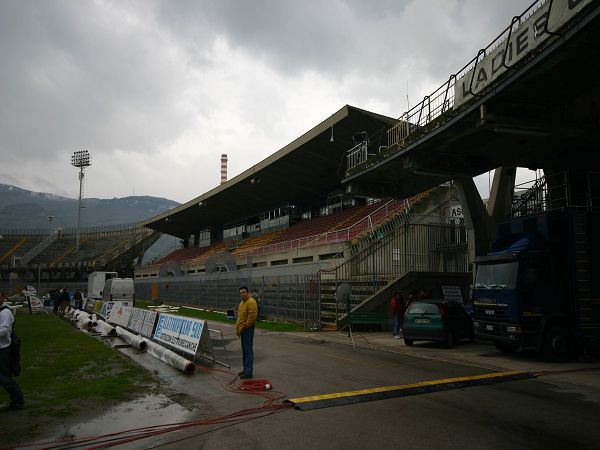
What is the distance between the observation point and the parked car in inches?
576

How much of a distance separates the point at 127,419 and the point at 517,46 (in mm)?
12441

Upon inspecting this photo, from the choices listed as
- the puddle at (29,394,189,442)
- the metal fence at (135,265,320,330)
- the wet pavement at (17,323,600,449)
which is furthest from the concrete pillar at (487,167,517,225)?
the puddle at (29,394,189,442)

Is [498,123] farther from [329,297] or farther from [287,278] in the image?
[287,278]

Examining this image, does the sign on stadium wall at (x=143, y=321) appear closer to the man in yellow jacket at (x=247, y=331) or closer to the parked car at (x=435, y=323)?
the man in yellow jacket at (x=247, y=331)

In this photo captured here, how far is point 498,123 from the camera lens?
13734 millimetres

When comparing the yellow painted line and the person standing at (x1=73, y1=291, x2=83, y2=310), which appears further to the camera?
the person standing at (x1=73, y1=291, x2=83, y2=310)

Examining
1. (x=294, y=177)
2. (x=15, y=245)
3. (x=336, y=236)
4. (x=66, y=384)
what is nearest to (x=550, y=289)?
(x=66, y=384)

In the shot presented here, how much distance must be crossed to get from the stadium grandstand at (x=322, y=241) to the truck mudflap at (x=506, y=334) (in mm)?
5787

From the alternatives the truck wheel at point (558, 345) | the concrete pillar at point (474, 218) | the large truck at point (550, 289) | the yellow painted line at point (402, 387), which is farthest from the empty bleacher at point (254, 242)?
the yellow painted line at point (402, 387)

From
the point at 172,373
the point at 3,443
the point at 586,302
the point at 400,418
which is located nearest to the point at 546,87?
the point at 586,302

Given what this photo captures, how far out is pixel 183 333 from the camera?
1243 cm

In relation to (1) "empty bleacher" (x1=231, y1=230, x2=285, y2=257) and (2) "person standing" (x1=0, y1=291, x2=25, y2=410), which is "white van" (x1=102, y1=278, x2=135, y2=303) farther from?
(2) "person standing" (x1=0, y1=291, x2=25, y2=410)

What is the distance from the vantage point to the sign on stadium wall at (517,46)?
10.6m

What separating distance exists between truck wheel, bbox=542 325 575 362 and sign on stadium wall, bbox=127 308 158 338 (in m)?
11.3
